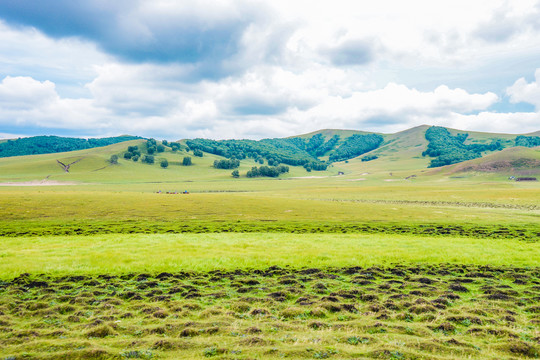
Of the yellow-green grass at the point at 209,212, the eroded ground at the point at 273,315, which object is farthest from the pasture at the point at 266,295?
the yellow-green grass at the point at 209,212

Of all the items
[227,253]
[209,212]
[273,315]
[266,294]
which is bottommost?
[209,212]

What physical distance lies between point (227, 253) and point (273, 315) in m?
12.9

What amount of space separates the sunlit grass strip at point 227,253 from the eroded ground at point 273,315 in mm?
2461

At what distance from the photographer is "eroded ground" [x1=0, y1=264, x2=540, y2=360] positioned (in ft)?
32.1

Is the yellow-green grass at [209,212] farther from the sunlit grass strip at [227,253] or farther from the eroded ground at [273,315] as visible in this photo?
the eroded ground at [273,315]

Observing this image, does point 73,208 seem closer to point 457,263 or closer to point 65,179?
point 457,263

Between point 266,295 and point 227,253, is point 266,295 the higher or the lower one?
the higher one

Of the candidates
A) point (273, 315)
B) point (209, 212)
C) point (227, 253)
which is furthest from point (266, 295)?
point (209, 212)

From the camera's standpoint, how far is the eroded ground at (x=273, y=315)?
978cm

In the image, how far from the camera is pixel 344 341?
10469 millimetres

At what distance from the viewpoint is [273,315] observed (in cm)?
1325

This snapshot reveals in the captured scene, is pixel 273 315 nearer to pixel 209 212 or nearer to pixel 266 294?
pixel 266 294

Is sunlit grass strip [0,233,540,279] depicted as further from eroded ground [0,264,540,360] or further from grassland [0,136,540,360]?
eroded ground [0,264,540,360]

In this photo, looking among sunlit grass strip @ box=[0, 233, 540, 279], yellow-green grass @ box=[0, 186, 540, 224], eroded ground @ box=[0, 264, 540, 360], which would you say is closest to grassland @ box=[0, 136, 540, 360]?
eroded ground @ box=[0, 264, 540, 360]
